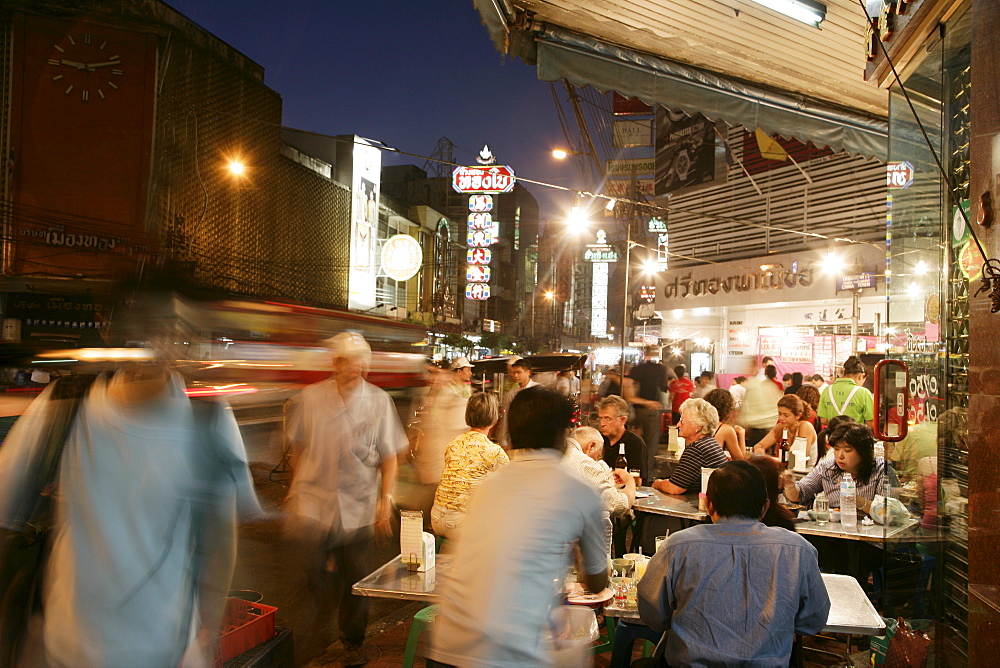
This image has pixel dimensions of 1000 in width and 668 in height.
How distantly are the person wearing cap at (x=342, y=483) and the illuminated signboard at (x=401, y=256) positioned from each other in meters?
19.5

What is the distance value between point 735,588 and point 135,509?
2.31 metres

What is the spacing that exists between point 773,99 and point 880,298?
399 inches

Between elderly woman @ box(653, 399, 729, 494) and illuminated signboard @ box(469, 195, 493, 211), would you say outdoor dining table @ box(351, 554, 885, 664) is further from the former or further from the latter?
illuminated signboard @ box(469, 195, 493, 211)

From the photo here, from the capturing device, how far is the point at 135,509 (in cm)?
221

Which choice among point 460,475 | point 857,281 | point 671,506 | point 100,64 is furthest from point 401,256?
point 460,475

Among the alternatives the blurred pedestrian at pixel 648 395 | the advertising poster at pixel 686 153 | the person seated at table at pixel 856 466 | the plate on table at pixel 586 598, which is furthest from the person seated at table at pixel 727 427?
the advertising poster at pixel 686 153

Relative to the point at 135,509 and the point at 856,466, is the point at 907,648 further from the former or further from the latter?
the point at 135,509

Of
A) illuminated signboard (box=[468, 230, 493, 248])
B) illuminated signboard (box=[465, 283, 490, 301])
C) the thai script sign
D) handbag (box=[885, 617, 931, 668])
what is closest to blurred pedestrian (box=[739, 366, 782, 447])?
handbag (box=[885, 617, 931, 668])

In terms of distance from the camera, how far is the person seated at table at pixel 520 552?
2139mm

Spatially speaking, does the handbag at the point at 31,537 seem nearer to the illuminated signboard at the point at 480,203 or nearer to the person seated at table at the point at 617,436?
the person seated at table at the point at 617,436

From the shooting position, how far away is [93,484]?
2176 mm

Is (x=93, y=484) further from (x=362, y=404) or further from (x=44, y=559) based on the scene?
(x=362, y=404)

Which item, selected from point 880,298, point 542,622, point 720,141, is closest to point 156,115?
point 720,141

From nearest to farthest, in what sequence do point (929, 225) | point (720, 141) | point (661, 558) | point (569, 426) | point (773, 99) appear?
point (569, 426) < point (661, 558) < point (929, 225) < point (773, 99) < point (720, 141)
